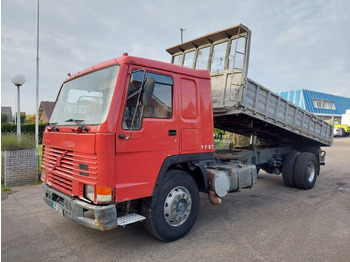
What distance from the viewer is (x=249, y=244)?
150 inches

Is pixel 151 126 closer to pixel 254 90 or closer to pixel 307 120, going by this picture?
pixel 254 90

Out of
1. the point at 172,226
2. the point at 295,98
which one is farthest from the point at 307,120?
the point at 295,98

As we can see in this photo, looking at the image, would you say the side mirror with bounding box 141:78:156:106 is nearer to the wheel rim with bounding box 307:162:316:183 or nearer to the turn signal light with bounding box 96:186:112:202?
the turn signal light with bounding box 96:186:112:202

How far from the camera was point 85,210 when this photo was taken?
11.0 feet

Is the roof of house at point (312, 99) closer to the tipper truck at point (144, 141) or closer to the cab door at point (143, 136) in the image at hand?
the tipper truck at point (144, 141)

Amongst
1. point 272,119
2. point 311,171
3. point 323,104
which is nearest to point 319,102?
point 323,104

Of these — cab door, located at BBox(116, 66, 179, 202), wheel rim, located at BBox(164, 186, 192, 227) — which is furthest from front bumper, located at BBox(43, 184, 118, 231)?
wheel rim, located at BBox(164, 186, 192, 227)

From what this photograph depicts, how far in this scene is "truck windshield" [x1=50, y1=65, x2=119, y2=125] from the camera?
338 centimetres

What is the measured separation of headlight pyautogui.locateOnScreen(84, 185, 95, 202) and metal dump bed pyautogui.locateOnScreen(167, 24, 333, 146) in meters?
3.05

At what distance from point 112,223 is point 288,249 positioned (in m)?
2.47

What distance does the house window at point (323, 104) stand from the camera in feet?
108

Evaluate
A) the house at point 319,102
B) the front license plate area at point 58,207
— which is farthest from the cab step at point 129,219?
the house at point 319,102

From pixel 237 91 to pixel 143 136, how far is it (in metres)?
2.45

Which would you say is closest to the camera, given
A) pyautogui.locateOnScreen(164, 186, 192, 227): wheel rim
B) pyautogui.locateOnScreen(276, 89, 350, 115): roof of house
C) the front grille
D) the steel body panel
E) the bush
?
the front grille
